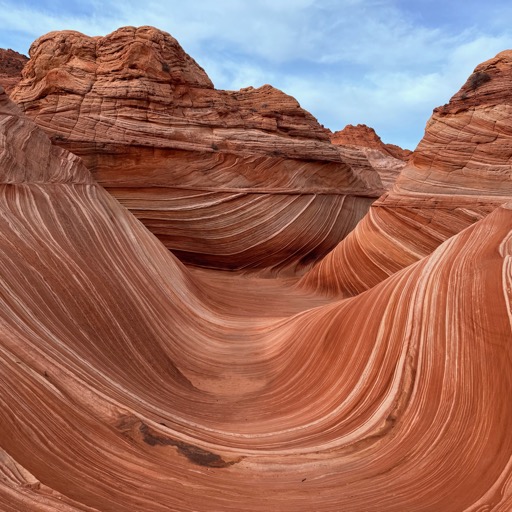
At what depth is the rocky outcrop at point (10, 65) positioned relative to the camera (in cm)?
1669

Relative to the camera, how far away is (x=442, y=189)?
7.04m

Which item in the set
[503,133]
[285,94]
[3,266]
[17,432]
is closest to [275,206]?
[285,94]

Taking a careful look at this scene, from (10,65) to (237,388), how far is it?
18.5m

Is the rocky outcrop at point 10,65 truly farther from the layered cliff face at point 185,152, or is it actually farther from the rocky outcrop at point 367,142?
the rocky outcrop at point 367,142

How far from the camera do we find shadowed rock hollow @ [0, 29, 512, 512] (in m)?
2.08

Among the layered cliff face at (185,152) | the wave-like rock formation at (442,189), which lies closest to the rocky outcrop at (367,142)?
the layered cliff face at (185,152)

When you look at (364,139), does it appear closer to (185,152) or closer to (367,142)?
(367,142)

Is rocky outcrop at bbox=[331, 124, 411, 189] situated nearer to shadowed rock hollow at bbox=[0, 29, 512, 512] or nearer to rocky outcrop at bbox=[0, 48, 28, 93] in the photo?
rocky outcrop at bbox=[0, 48, 28, 93]

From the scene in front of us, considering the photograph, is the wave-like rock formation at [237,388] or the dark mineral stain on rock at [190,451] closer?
the wave-like rock formation at [237,388]

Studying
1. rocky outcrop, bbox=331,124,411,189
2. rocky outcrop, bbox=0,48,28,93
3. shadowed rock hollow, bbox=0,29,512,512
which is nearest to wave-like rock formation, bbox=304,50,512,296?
shadowed rock hollow, bbox=0,29,512,512

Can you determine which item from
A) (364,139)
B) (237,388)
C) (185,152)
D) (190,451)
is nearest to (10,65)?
(185,152)

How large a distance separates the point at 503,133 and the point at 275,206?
3.64 m

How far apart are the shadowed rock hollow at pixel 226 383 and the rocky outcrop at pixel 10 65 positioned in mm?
13370

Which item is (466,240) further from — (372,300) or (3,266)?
(3,266)
